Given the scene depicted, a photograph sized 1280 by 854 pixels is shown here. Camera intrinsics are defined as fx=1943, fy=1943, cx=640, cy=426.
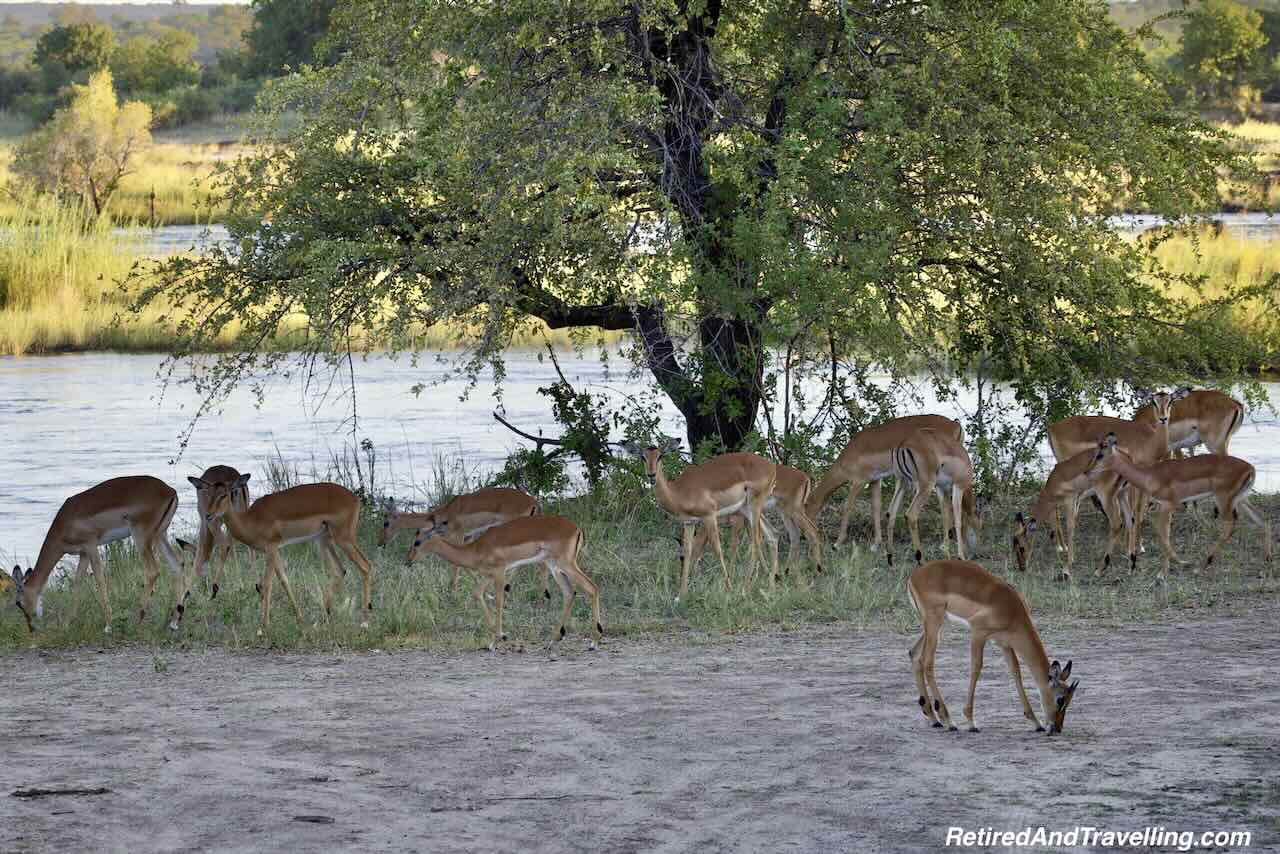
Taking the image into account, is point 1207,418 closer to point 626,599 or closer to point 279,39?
point 626,599

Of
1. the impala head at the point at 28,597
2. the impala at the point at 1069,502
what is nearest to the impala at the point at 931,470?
the impala at the point at 1069,502

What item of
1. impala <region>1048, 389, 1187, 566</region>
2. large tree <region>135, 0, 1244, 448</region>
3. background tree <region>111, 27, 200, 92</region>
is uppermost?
background tree <region>111, 27, 200, 92</region>

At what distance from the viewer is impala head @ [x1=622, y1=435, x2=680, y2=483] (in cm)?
1219

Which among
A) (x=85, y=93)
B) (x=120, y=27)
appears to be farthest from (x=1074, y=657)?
(x=120, y=27)

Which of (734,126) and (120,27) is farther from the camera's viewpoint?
(120,27)

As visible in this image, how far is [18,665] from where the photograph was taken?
35.7 feet

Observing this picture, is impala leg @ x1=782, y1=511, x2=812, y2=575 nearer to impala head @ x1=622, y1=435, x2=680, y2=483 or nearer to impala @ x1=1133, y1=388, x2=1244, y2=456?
impala head @ x1=622, y1=435, x2=680, y2=483

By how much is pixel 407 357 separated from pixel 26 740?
870 inches

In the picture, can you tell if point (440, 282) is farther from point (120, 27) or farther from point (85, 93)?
point (120, 27)

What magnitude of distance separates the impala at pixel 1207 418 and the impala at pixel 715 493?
4.29 meters

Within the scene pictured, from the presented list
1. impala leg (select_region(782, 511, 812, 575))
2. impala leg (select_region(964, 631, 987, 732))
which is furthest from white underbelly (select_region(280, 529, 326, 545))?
→ impala leg (select_region(964, 631, 987, 732))

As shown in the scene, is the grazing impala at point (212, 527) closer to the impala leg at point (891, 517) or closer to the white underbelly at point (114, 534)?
the white underbelly at point (114, 534)

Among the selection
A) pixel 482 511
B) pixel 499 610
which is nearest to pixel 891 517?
pixel 482 511

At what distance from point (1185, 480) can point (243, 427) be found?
14345 mm
